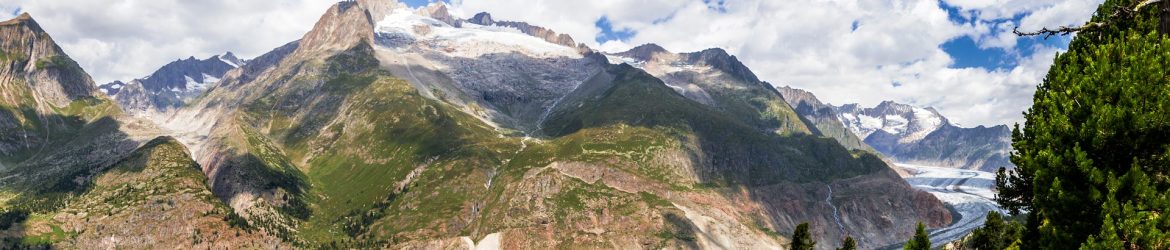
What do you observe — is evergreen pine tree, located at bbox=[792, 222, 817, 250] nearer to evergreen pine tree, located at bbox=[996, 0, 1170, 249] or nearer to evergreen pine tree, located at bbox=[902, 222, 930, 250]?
evergreen pine tree, located at bbox=[902, 222, 930, 250]

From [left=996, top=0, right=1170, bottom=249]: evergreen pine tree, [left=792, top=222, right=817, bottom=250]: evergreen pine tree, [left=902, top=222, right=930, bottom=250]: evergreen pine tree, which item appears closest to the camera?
[left=996, top=0, right=1170, bottom=249]: evergreen pine tree

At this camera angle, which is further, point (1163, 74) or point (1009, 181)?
point (1009, 181)

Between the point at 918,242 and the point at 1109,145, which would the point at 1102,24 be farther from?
the point at 918,242

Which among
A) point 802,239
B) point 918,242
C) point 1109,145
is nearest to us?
point 1109,145

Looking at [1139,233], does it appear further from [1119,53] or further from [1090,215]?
[1119,53]

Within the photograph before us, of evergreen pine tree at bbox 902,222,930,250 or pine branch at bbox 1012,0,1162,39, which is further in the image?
evergreen pine tree at bbox 902,222,930,250

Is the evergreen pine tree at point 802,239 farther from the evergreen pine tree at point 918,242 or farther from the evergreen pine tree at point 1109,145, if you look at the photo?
the evergreen pine tree at point 1109,145

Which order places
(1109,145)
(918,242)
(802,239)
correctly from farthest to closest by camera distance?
1. (802,239)
2. (918,242)
3. (1109,145)

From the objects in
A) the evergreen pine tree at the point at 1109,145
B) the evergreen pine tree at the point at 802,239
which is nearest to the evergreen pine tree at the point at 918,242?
the evergreen pine tree at the point at 802,239

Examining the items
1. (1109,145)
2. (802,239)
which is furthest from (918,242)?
(1109,145)

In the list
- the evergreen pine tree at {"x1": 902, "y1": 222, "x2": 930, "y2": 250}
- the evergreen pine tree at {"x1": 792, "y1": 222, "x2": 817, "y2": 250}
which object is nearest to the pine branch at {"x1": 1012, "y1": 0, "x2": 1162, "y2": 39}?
the evergreen pine tree at {"x1": 902, "y1": 222, "x2": 930, "y2": 250}

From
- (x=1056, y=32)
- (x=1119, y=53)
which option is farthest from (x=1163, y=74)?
(x=1056, y=32)
